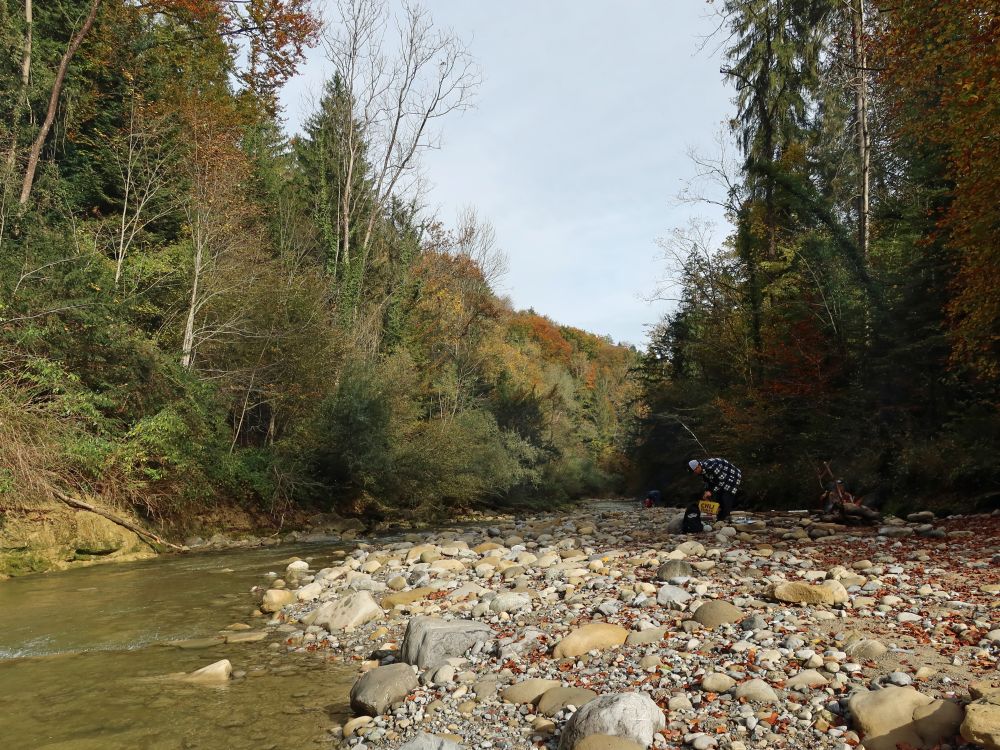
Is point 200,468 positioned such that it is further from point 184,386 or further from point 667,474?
point 667,474

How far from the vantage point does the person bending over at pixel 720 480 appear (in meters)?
9.75

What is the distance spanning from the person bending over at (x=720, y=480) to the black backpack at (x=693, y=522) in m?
0.53

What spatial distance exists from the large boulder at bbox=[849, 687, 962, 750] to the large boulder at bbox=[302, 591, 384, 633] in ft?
14.6

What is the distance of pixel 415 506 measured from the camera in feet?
59.0

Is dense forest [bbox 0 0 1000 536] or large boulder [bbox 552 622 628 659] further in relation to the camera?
dense forest [bbox 0 0 1000 536]

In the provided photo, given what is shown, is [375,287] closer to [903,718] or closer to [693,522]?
[693,522]

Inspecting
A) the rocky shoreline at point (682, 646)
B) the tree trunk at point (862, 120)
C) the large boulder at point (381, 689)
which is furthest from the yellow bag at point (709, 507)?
the tree trunk at point (862, 120)

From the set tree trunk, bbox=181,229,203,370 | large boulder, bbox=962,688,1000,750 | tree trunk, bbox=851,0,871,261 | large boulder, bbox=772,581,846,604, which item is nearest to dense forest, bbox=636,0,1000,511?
tree trunk, bbox=851,0,871,261

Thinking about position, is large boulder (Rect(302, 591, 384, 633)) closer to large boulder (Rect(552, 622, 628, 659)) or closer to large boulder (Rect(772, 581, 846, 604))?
large boulder (Rect(552, 622, 628, 659))

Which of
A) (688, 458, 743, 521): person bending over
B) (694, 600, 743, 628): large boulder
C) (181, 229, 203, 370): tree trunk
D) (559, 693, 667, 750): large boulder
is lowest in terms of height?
(559, 693, 667, 750): large boulder

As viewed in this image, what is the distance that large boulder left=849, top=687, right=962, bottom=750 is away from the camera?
284cm

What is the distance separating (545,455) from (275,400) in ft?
42.5

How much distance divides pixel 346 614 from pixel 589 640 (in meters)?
2.80

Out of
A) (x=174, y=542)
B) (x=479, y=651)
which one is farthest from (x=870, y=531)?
(x=174, y=542)
